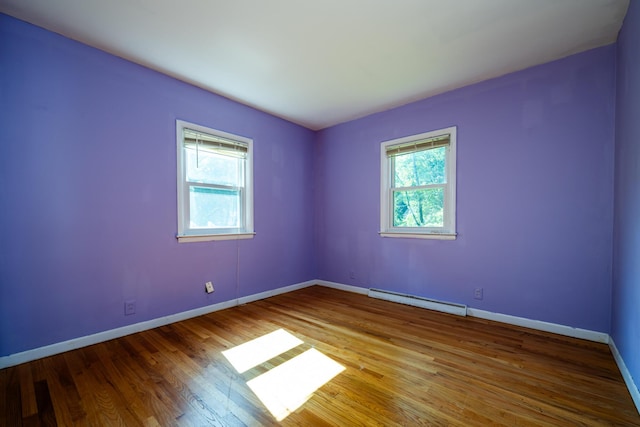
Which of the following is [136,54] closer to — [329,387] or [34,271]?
[34,271]

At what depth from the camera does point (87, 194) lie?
2377 millimetres

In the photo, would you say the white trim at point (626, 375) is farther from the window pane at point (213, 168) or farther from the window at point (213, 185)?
the window pane at point (213, 168)

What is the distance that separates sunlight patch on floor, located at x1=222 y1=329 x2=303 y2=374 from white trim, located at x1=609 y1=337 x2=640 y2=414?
2.23 metres

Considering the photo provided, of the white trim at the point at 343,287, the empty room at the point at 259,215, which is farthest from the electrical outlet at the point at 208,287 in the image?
the white trim at the point at 343,287

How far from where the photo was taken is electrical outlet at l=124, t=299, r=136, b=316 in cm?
258

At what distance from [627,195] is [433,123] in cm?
194

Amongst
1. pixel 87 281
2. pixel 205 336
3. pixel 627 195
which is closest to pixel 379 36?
pixel 627 195

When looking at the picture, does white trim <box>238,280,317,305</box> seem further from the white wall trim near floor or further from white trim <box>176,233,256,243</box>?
white trim <box>176,233,256,243</box>

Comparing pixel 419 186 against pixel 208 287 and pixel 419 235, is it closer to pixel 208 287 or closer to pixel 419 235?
pixel 419 235

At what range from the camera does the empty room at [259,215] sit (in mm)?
1776

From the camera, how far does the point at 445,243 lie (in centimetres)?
329

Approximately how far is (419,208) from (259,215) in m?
2.21

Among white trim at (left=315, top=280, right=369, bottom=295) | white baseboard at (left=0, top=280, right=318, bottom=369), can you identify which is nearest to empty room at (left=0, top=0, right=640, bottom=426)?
white baseboard at (left=0, top=280, right=318, bottom=369)

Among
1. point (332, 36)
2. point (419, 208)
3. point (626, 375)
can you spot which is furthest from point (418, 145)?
point (626, 375)
